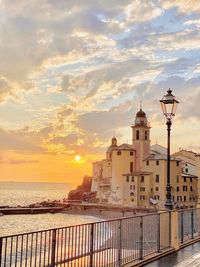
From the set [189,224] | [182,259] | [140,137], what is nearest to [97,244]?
[182,259]

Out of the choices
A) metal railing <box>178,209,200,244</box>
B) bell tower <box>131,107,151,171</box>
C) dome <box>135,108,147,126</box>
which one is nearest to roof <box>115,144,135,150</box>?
bell tower <box>131,107,151,171</box>

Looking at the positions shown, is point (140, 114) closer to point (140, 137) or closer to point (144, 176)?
point (140, 137)

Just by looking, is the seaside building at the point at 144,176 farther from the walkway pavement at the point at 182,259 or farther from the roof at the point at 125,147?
the walkway pavement at the point at 182,259

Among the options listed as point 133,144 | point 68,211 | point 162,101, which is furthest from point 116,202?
point 162,101

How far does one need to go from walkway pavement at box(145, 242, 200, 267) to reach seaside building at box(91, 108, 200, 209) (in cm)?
7575

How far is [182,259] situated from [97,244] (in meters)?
2.39

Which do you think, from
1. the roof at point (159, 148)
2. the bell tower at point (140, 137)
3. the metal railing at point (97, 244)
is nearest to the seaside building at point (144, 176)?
the bell tower at point (140, 137)

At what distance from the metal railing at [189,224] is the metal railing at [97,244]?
4.22 feet

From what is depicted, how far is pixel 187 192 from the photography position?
94938 mm

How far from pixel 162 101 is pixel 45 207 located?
374 feet

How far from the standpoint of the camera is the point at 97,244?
38.3 ft

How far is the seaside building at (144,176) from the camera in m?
91.9

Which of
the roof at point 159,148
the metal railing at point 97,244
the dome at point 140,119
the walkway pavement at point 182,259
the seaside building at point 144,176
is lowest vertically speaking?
the walkway pavement at point 182,259

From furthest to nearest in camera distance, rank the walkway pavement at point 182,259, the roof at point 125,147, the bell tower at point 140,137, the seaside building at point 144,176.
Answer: the bell tower at point 140,137
the roof at point 125,147
the seaside building at point 144,176
the walkway pavement at point 182,259
